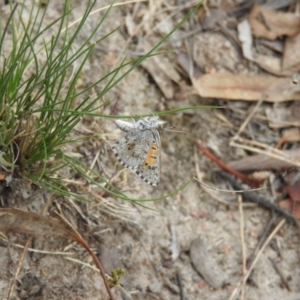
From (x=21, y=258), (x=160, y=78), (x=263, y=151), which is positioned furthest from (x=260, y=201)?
(x=21, y=258)

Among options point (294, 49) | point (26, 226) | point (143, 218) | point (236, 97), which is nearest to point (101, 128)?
point (143, 218)

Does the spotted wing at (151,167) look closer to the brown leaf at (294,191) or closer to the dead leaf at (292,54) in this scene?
the brown leaf at (294,191)

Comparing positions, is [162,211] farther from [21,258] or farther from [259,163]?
[21,258]

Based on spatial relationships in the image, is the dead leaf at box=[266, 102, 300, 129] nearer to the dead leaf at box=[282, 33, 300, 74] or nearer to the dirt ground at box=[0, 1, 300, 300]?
the dirt ground at box=[0, 1, 300, 300]

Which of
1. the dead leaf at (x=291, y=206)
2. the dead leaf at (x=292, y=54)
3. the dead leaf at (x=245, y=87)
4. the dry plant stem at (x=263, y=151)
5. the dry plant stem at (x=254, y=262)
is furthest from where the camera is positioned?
the dead leaf at (x=292, y=54)

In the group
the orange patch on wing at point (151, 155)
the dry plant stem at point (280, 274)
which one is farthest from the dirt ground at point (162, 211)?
the orange patch on wing at point (151, 155)

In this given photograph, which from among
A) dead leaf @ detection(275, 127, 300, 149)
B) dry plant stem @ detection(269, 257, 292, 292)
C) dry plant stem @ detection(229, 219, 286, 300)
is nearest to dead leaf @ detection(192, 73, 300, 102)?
dead leaf @ detection(275, 127, 300, 149)

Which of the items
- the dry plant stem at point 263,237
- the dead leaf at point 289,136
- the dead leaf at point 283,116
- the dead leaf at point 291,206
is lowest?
the dry plant stem at point 263,237
